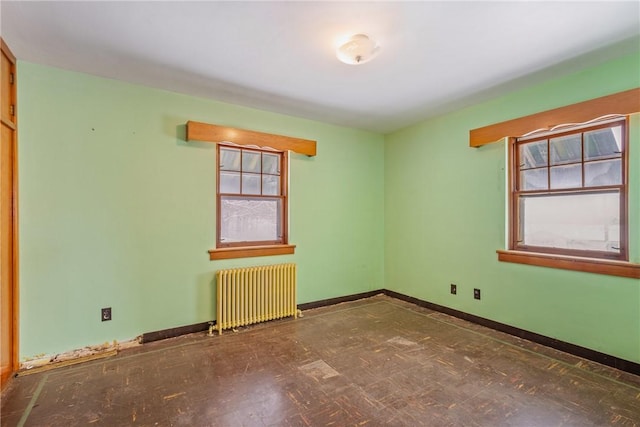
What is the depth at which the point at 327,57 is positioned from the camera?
8.20 ft

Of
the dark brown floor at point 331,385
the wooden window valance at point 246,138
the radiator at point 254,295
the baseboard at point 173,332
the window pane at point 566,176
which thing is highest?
the wooden window valance at point 246,138

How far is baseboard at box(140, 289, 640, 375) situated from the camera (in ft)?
8.39

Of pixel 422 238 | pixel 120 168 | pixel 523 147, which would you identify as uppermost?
pixel 523 147

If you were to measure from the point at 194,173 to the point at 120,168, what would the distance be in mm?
694

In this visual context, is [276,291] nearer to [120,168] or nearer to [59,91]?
[120,168]

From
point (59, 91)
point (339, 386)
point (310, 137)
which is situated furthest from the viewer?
point (310, 137)

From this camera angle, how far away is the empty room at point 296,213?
2057mm

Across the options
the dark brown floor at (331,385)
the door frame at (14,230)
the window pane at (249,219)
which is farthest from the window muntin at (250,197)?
the door frame at (14,230)

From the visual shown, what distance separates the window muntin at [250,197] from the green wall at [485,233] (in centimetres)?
190

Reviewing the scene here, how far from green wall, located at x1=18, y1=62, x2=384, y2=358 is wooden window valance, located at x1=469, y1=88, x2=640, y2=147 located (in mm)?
2481

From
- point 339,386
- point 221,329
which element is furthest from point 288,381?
point 221,329

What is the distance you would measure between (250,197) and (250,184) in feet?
0.55

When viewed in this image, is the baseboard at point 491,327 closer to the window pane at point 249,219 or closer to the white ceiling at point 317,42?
the window pane at point 249,219

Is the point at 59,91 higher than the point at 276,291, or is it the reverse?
the point at 59,91
